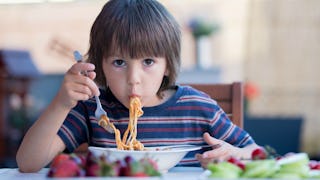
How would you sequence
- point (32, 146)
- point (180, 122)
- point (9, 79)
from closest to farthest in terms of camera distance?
point (32, 146) < point (180, 122) < point (9, 79)

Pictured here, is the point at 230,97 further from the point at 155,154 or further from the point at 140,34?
the point at 155,154

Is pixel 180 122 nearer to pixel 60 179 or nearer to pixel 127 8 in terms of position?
pixel 127 8

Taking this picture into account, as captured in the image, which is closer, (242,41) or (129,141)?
(129,141)

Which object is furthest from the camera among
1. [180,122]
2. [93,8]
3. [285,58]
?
[93,8]

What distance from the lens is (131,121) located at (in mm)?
1433

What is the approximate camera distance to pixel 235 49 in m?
6.28

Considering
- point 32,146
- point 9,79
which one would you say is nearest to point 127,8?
point 32,146

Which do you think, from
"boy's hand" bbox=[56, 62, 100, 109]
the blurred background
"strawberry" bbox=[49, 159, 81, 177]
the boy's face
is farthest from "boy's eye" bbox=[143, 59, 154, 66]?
the blurred background

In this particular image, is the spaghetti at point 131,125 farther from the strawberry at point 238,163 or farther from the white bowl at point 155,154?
the strawberry at point 238,163

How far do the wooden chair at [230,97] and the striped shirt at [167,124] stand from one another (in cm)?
12

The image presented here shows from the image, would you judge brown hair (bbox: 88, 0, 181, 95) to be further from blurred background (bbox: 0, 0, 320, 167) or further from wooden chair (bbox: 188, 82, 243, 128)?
blurred background (bbox: 0, 0, 320, 167)

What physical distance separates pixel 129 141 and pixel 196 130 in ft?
0.68

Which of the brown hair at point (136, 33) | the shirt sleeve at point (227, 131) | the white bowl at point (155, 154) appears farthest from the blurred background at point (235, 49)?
the white bowl at point (155, 154)

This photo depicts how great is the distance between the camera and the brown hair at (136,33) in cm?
136
